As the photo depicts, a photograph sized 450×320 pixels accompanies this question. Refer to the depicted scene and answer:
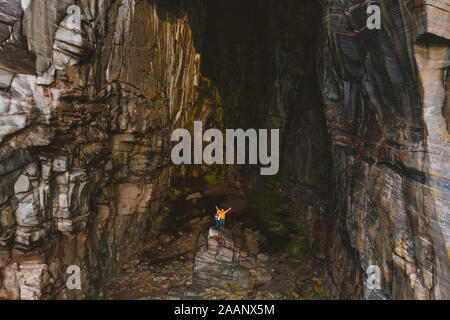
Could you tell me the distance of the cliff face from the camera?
5.96m

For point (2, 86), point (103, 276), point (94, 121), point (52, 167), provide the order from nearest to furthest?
point (2, 86)
point (52, 167)
point (94, 121)
point (103, 276)

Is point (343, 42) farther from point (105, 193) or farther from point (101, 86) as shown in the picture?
point (105, 193)

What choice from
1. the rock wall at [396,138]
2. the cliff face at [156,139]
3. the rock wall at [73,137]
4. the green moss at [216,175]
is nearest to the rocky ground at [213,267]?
the cliff face at [156,139]

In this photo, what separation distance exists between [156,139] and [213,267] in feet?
22.8

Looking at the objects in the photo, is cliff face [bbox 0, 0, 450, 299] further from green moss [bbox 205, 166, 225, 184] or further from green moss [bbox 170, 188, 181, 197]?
green moss [bbox 205, 166, 225, 184]

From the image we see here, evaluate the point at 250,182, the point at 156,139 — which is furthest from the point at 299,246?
the point at 156,139

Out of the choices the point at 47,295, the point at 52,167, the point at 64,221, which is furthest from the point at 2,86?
the point at 47,295

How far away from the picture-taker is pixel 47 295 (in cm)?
820

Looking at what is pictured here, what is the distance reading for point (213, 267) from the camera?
11242 mm

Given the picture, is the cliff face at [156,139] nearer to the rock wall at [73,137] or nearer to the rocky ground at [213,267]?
the rock wall at [73,137]

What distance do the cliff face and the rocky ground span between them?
809mm

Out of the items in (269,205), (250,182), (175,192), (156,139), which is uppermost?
(156,139)

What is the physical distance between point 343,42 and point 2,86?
10198 millimetres

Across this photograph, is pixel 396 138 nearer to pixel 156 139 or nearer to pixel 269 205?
pixel 269 205
